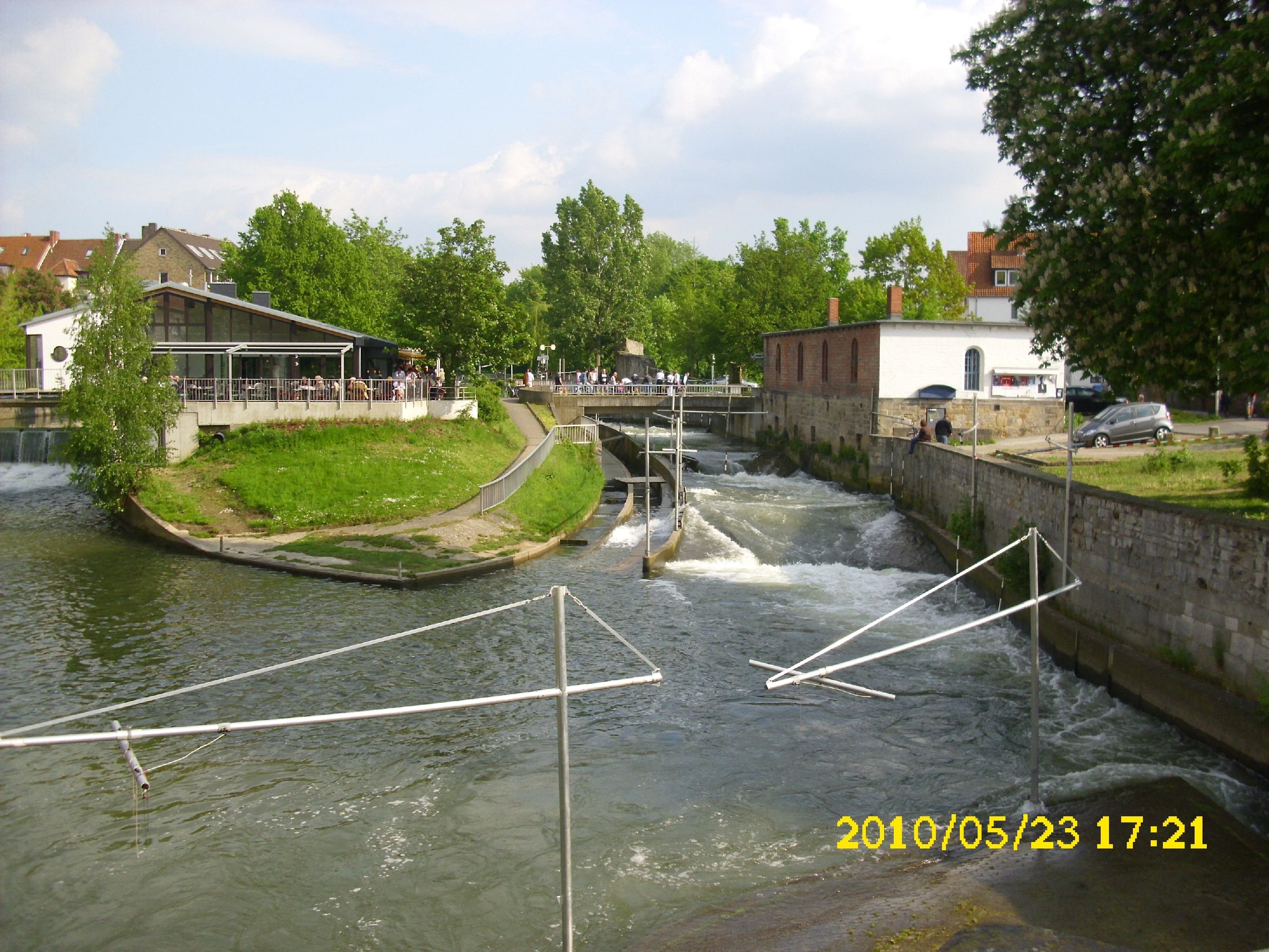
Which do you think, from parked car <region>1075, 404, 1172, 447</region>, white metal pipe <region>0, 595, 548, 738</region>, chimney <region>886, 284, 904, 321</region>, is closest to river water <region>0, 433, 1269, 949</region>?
white metal pipe <region>0, 595, 548, 738</region>

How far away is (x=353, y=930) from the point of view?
423 inches

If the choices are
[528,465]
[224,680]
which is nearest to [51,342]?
[528,465]

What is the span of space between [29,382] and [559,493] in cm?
2702

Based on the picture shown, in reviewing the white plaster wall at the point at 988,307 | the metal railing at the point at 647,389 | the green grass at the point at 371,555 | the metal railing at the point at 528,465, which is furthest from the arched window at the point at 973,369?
the green grass at the point at 371,555

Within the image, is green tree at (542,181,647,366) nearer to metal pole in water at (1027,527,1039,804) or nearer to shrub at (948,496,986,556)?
shrub at (948,496,986,556)

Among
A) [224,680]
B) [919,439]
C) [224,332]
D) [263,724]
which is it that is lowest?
[263,724]

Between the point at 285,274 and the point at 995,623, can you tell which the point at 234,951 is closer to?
the point at 995,623

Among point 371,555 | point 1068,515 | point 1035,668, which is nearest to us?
point 1035,668

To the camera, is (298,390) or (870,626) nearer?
(870,626)

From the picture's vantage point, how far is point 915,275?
62.1m

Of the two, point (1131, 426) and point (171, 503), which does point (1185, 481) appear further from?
point (171, 503)

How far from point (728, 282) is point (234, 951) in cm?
7859

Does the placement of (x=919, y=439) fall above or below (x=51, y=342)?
below
